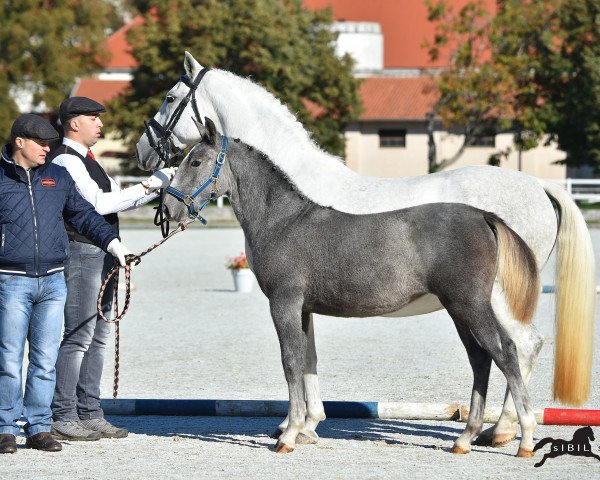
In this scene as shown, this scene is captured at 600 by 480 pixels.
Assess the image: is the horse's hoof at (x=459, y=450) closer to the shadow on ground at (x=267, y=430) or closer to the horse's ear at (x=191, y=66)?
the shadow on ground at (x=267, y=430)

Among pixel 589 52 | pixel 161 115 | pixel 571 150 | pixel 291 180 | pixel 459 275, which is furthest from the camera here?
pixel 571 150

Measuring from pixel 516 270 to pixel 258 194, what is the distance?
6.06ft

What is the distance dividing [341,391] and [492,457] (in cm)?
252

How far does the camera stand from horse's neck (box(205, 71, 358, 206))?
8.01 meters

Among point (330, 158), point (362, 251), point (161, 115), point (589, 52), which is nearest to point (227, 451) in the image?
point (362, 251)

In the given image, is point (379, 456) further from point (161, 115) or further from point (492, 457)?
point (161, 115)

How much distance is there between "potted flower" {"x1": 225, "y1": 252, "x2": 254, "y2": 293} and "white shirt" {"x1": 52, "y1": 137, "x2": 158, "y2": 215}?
31.6 feet

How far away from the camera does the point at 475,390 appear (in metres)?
7.71

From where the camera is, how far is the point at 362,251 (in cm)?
761

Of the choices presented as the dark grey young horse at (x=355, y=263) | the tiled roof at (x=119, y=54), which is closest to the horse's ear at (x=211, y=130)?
the dark grey young horse at (x=355, y=263)

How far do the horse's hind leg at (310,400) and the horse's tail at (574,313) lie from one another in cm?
162

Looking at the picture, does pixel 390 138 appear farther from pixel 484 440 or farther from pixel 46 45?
pixel 484 440

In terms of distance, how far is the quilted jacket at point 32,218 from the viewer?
7.51 m

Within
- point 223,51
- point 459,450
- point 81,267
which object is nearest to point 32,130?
point 81,267
